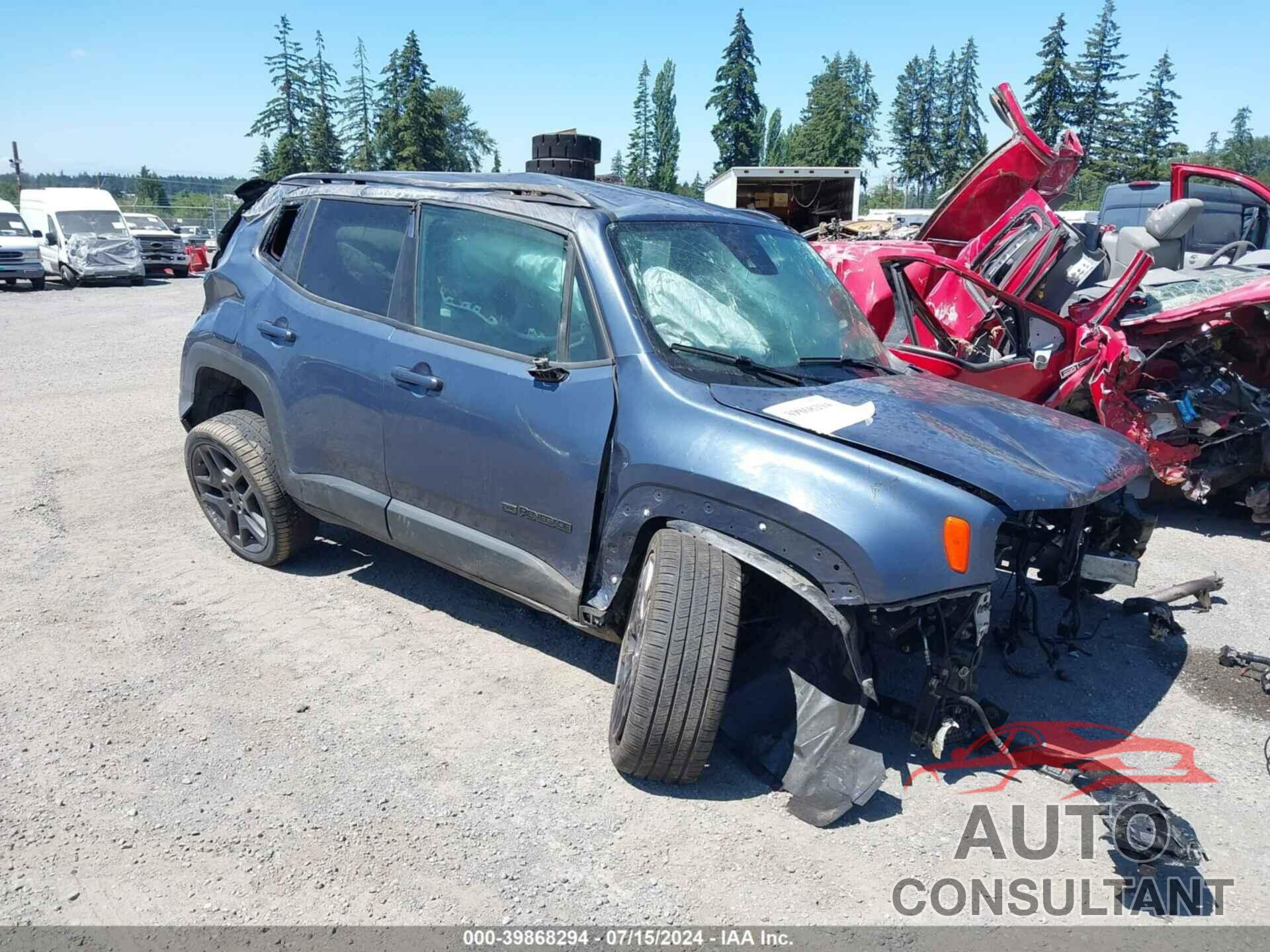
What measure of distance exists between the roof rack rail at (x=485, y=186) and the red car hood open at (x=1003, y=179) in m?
4.74

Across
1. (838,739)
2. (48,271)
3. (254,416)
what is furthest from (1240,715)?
(48,271)

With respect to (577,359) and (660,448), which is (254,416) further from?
(660,448)

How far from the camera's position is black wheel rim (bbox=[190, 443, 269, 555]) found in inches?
186

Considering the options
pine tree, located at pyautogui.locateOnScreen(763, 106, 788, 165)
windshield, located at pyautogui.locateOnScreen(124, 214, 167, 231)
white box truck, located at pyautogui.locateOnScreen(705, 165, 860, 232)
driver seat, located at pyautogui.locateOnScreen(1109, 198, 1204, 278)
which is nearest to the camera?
driver seat, located at pyautogui.locateOnScreen(1109, 198, 1204, 278)

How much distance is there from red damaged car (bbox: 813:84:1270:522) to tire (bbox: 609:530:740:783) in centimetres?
328

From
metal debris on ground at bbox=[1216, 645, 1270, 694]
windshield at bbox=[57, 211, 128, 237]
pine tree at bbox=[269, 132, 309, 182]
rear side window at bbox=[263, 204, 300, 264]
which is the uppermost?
pine tree at bbox=[269, 132, 309, 182]

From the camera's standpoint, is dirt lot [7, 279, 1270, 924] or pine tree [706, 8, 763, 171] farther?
pine tree [706, 8, 763, 171]

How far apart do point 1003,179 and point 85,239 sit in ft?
76.0

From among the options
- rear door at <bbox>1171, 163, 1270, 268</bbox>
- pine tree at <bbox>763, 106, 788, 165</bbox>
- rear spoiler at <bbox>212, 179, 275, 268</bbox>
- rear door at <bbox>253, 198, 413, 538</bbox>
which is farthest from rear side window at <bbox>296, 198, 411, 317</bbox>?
pine tree at <bbox>763, 106, 788, 165</bbox>

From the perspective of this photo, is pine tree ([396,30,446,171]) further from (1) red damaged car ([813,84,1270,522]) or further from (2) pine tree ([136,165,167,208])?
(1) red damaged car ([813,84,1270,522])

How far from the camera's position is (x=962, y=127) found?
244 ft

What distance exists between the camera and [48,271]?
24.8 meters

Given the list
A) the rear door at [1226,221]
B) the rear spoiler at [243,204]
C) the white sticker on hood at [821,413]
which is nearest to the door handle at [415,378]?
the white sticker on hood at [821,413]

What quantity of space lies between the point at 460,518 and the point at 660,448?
1024 mm
